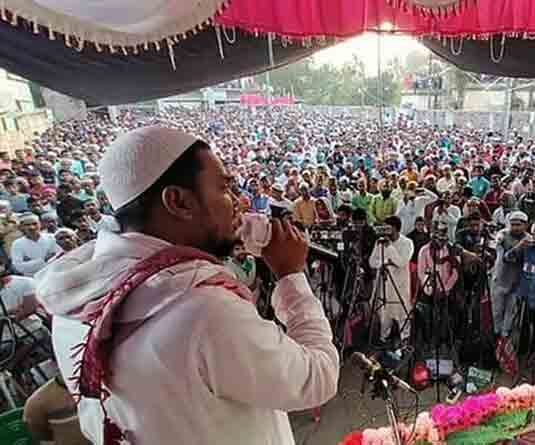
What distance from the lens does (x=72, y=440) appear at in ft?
4.70

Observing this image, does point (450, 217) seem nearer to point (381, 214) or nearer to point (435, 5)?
point (381, 214)

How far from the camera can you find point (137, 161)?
1.96 feet

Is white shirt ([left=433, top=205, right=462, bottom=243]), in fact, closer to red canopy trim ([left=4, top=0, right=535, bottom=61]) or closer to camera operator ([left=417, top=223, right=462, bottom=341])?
camera operator ([left=417, top=223, right=462, bottom=341])

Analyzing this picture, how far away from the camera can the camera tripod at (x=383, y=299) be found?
3.08 metres

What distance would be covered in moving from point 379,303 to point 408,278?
0.90 feet

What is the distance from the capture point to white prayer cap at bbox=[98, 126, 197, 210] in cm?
60

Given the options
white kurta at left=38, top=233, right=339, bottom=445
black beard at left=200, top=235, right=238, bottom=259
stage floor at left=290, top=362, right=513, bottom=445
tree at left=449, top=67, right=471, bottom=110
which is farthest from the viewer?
tree at left=449, top=67, right=471, bottom=110

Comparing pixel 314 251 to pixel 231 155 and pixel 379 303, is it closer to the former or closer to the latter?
pixel 379 303

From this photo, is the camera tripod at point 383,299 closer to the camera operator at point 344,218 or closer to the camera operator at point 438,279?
the camera operator at point 438,279

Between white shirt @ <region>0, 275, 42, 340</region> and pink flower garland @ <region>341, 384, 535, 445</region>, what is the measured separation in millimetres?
1842

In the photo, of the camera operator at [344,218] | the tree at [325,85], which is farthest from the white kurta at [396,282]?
the tree at [325,85]

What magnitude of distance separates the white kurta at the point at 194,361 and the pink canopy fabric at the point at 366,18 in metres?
1.48

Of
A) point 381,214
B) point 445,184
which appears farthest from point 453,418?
point 445,184

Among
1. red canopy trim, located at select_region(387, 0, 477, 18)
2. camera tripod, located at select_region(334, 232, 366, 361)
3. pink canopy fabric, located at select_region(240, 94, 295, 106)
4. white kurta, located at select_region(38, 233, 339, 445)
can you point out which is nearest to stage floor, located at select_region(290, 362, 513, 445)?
camera tripod, located at select_region(334, 232, 366, 361)
